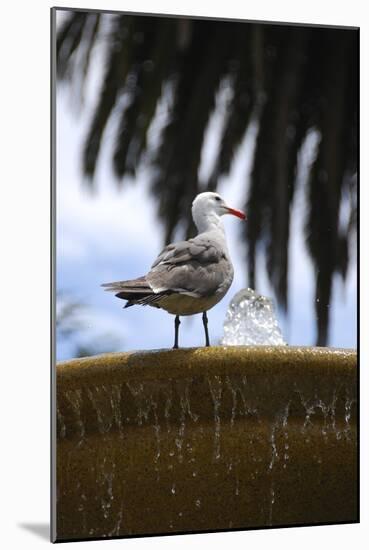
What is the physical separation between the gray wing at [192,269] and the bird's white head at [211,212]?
182 mm

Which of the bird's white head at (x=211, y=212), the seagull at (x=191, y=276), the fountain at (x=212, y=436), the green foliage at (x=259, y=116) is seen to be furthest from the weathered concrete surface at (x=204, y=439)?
the bird's white head at (x=211, y=212)

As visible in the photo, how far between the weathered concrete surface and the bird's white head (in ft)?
2.46

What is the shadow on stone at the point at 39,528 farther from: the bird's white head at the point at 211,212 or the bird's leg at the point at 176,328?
the bird's white head at the point at 211,212

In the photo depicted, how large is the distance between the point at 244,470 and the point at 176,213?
4.63 feet

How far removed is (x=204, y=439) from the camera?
7105 millimetres

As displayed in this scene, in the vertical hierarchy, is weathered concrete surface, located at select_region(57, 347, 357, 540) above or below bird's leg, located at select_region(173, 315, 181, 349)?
below

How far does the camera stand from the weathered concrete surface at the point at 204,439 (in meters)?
6.93

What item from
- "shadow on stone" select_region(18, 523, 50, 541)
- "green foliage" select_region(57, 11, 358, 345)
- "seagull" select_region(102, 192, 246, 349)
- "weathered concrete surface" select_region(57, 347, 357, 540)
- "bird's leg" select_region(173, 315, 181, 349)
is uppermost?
"green foliage" select_region(57, 11, 358, 345)

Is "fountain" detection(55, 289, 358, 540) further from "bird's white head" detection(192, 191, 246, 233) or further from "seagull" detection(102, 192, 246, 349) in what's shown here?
"bird's white head" detection(192, 191, 246, 233)

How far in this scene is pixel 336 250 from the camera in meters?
7.71

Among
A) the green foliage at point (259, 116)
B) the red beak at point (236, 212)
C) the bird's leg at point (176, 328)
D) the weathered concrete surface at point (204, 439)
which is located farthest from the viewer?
the red beak at point (236, 212)

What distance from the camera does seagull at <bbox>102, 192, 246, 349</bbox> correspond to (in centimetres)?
694

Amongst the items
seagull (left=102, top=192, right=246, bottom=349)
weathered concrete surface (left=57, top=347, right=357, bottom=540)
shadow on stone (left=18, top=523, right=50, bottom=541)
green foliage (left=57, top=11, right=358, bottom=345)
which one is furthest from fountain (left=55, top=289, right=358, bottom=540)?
green foliage (left=57, top=11, right=358, bottom=345)

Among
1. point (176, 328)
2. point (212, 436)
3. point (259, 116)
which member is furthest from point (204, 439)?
point (259, 116)
